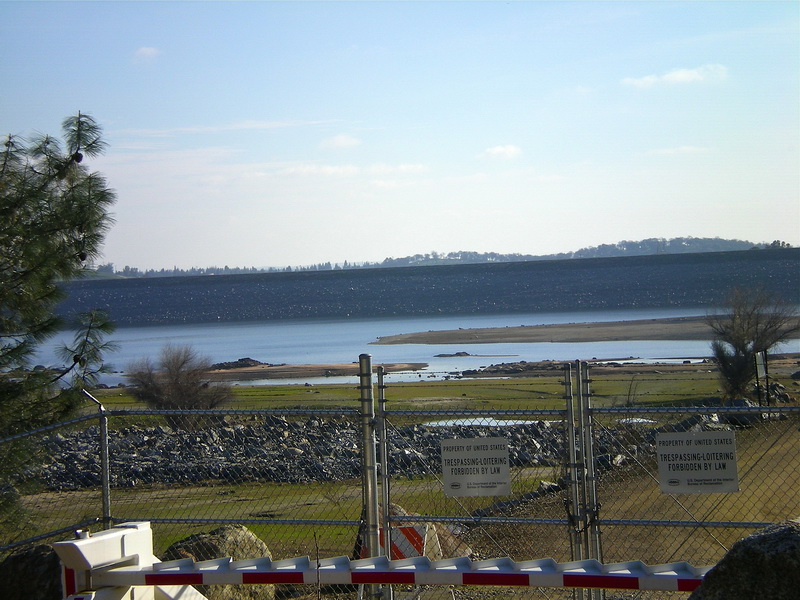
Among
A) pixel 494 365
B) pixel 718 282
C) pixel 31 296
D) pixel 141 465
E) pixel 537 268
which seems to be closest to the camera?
pixel 31 296

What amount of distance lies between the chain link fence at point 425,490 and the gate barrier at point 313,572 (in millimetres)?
544

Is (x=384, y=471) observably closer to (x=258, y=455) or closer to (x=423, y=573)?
(x=423, y=573)

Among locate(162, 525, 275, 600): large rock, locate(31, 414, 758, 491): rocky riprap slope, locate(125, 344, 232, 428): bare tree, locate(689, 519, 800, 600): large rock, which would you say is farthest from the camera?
locate(125, 344, 232, 428): bare tree

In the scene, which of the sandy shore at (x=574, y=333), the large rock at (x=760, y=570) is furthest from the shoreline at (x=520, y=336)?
the large rock at (x=760, y=570)

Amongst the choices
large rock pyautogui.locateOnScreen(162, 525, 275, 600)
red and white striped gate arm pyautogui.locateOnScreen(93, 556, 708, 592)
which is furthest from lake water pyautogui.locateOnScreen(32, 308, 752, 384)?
red and white striped gate arm pyautogui.locateOnScreen(93, 556, 708, 592)

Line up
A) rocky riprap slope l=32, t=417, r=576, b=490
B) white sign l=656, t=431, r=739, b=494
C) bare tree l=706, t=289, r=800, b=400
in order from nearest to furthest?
1. white sign l=656, t=431, r=739, b=494
2. rocky riprap slope l=32, t=417, r=576, b=490
3. bare tree l=706, t=289, r=800, b=400

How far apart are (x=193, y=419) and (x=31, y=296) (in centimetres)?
1297

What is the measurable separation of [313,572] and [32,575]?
297 centimetres

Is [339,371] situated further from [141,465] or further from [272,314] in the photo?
[272,314]

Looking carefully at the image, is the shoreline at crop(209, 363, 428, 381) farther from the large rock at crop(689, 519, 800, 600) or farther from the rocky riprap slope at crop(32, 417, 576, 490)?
the large rock at crop(689, 519, 800, 600)

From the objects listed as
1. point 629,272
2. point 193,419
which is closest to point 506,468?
point 193,419

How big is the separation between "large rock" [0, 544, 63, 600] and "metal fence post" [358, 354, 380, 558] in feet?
8.29

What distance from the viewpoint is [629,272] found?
127938 mm

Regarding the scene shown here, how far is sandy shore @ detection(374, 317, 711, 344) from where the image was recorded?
57406 millimetres
